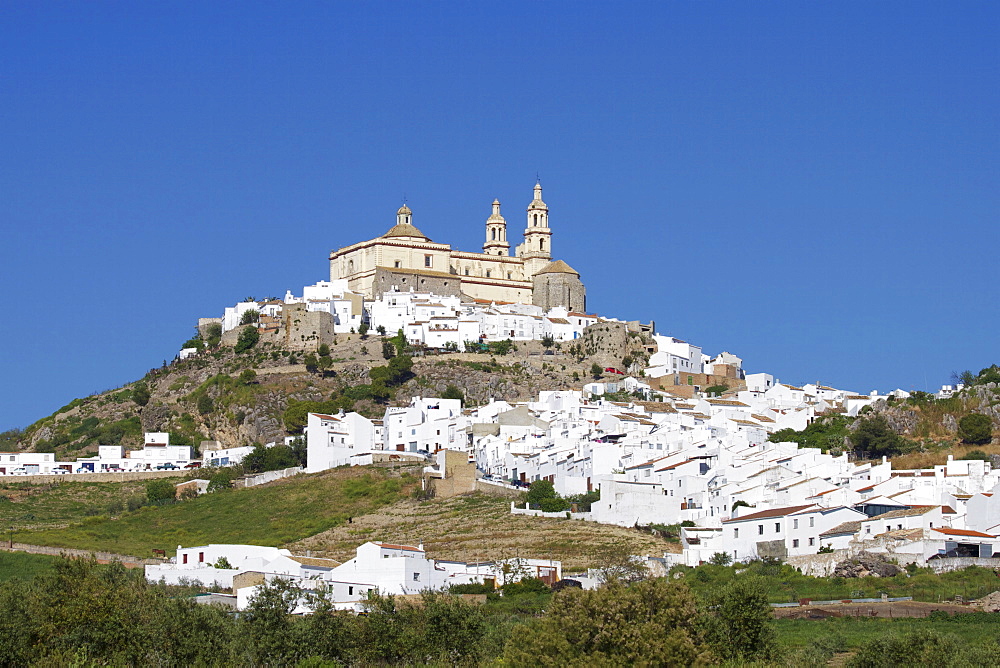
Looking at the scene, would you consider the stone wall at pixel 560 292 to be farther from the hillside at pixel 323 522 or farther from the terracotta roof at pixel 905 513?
the terracotta roof at pixel 905 513

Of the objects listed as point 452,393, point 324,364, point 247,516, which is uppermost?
point 324,364

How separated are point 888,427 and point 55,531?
110 feet

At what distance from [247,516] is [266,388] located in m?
20.1

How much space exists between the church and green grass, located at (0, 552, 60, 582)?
40.0m

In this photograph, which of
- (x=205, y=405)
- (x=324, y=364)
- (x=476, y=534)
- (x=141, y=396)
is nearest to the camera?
(x=476, y=534)

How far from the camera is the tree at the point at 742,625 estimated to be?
3369cm

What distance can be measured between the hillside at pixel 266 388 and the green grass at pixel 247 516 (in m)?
11.9

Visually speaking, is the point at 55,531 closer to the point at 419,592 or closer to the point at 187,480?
the point at 187,480

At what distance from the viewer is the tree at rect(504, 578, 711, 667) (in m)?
30.4

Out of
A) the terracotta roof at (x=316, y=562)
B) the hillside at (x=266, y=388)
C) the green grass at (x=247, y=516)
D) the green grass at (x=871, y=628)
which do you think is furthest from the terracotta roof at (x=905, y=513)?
the hillside at (x=266, y=388)

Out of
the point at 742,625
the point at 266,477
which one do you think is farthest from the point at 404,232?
the point at 742,625

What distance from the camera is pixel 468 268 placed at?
322 feet

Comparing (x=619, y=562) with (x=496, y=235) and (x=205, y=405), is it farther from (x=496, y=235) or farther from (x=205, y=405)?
(x=496, y=235)

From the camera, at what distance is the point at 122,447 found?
254 feet
